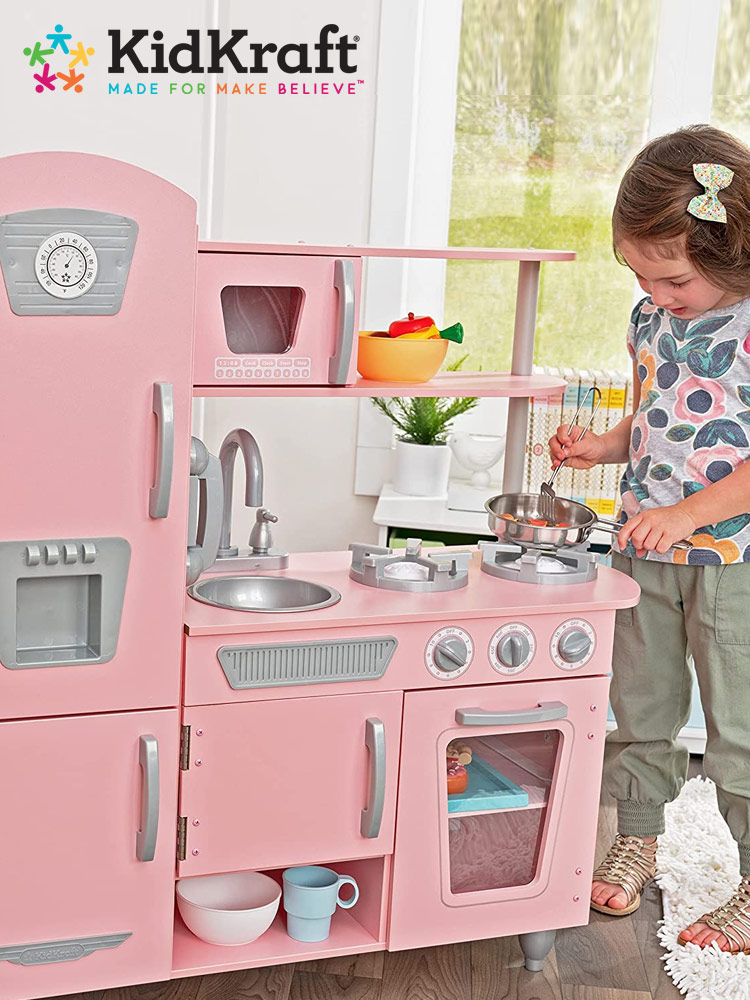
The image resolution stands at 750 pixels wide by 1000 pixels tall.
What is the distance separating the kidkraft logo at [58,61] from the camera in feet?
9.21

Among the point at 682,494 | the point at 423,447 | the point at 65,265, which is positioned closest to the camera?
the point at 65,265

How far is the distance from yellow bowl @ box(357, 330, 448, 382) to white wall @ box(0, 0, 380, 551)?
1.01 meters

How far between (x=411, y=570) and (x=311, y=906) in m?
0.57

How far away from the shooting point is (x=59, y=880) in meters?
1.78

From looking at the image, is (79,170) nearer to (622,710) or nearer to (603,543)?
(622,710)

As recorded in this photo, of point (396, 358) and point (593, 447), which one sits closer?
point (396, 358)

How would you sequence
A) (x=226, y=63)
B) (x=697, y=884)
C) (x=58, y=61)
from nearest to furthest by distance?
(x=697, y=884) < (x=58, y=61) < (x=226, y=63)

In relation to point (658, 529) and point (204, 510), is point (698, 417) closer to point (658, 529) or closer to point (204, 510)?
point (658, 529)

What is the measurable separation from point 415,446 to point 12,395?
1556mm

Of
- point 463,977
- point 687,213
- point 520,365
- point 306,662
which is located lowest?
point 463,977

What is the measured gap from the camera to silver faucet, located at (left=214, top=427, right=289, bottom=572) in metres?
1.96

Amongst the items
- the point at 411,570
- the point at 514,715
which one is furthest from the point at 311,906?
the point at 411,570

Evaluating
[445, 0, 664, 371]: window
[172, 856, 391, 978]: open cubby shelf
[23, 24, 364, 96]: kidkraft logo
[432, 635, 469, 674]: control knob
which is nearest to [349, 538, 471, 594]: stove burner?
[432, 635, 469, 674]: control knob

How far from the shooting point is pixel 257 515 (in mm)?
2057
